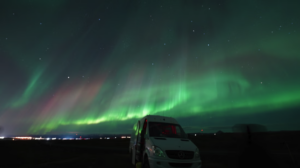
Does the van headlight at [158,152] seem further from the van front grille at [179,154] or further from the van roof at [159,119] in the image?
the van roof at [159,119]

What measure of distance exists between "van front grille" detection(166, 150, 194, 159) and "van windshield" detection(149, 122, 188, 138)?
4.67 feet

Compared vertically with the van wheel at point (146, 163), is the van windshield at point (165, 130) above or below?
above

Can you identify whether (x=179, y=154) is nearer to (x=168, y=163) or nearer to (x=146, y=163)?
(x=168, y=163)

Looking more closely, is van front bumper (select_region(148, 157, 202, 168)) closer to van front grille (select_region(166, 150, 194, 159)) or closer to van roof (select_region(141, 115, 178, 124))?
Answer: van front grille (select_region(166, 150, 194, 159))

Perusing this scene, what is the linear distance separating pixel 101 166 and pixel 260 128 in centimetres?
1239

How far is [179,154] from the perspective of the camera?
29.6 feet

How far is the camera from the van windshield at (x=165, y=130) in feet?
34.3

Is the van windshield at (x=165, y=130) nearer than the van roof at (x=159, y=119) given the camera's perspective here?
Yes

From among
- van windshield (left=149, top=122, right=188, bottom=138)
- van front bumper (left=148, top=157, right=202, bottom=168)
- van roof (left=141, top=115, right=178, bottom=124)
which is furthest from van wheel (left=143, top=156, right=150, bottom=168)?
van roof (left=141, top=115, right=178, bottom=124)

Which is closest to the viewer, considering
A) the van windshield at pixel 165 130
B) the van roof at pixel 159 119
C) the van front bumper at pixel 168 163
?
the van front bumper at pixel 168 163

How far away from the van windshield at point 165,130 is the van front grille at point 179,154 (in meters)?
1.42

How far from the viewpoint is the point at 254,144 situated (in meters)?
3.18

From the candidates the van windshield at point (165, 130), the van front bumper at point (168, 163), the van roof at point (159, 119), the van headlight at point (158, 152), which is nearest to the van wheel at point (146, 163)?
the van front bumper at point (168, 163)

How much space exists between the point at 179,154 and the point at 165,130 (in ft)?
7.37
